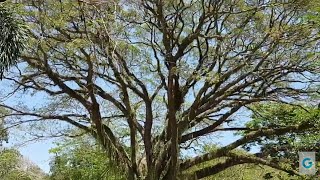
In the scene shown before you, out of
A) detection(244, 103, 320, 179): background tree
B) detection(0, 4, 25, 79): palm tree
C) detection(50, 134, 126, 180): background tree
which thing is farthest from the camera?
detection(50, 134, 126, 180): background tree

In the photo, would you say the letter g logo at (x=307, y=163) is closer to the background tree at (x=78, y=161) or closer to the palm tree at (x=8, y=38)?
the background tree at (x=78, y=161)

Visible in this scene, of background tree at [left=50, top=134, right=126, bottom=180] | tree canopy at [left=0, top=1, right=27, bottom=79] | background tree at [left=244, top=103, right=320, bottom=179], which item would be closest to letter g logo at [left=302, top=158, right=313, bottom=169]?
background tree at [left=244, top=103, right=320, bottom=179]

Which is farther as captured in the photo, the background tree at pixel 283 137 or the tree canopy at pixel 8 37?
the background tree at pixel 283 137

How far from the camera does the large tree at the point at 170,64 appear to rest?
8.16 metres

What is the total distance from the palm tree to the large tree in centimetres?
122

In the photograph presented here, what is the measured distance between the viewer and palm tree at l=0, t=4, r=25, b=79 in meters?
6.21

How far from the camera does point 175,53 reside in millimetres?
9156

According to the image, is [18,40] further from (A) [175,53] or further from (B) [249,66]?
(B) [249,66]

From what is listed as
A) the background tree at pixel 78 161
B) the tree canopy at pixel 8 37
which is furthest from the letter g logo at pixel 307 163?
the tree canopy at pixel 8 37

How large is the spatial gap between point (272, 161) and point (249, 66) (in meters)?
2.23

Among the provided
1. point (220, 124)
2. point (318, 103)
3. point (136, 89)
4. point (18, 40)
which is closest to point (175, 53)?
point (136, 89)

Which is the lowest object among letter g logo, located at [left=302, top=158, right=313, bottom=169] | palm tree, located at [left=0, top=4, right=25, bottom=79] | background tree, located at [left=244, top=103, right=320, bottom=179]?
letter g logo, located at [left=302, top=158, right=313, bottom=169]

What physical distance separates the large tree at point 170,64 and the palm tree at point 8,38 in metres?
1.22

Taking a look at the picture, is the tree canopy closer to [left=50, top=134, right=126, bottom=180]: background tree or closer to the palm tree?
the palm tree
